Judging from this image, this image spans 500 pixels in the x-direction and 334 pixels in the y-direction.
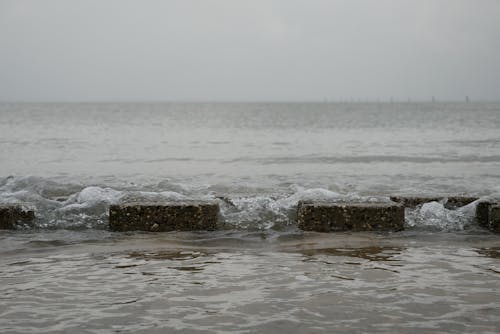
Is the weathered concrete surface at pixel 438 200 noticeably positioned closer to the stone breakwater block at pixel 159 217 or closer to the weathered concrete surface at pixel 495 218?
the weathered concrete surface at pixel 495 218

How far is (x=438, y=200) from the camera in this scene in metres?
7.25

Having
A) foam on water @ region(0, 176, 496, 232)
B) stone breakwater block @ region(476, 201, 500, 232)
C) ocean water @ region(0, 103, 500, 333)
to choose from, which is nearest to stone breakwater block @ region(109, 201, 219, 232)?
ocean water @ region(0, 103, 500, 333)

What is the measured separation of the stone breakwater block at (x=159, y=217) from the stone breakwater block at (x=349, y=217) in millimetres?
1091

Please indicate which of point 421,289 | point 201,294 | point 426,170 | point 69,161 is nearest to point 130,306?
point 201,294

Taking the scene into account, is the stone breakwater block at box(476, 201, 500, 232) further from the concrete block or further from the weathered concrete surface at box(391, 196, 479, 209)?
the weathered concrete surface at box(391, 196, 479, 209)

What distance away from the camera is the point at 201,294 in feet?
12.7

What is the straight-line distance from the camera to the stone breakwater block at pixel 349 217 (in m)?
6.16

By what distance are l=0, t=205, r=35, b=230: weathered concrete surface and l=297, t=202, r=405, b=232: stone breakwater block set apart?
9.91ft

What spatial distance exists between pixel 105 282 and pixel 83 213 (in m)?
Answer: 2.90

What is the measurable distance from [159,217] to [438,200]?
3466 millimetres

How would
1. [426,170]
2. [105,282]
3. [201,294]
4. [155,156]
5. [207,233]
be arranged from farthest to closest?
[155,156]
[426,170]
[207,233]
[105,282]
[201,294]

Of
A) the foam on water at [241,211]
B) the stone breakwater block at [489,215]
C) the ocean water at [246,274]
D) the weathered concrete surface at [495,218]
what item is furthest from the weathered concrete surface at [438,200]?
the weathered concrete surface at [495,218]

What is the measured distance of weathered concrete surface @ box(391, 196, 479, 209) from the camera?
23.7 feet

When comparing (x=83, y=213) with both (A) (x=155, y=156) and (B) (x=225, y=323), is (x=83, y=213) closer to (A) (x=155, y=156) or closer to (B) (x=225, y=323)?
(B) (x=225, y=323)
